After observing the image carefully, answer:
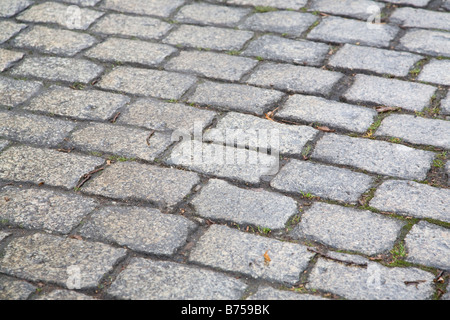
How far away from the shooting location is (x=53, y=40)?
150 inches

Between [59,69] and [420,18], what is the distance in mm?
2521

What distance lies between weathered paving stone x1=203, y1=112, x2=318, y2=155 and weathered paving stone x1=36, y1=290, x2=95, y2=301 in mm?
1136

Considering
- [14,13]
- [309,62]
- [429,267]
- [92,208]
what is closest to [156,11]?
[14,13]

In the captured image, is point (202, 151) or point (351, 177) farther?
point (202, 151)

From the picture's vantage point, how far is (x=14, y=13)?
163 inches

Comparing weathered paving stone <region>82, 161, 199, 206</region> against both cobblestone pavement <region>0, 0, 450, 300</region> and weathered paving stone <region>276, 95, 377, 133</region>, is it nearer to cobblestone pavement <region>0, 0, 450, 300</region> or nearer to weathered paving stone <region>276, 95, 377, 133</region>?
cobblestone pavement <region>0, 0, 450, 300</region>

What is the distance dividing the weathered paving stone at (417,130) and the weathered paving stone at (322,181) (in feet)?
1.34

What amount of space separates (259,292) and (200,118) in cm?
126

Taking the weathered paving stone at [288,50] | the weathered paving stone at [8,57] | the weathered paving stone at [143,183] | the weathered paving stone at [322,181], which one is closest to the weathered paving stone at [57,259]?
the weathered paving stone at [143,183]

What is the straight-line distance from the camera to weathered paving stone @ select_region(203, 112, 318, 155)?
2.83m

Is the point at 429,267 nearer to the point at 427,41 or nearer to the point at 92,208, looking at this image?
the point at 92,208

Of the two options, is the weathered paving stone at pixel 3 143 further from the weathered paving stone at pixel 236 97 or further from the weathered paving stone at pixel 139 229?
the weathered paving stone at pixel 236 97

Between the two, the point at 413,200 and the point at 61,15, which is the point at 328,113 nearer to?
the point at 413,200

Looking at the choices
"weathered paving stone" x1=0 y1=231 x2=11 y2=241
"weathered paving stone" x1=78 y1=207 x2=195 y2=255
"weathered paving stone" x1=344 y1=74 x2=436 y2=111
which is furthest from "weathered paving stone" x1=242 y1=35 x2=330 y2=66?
"weathered paving stone" x1=0 y1=231 x2=11 y2=241
